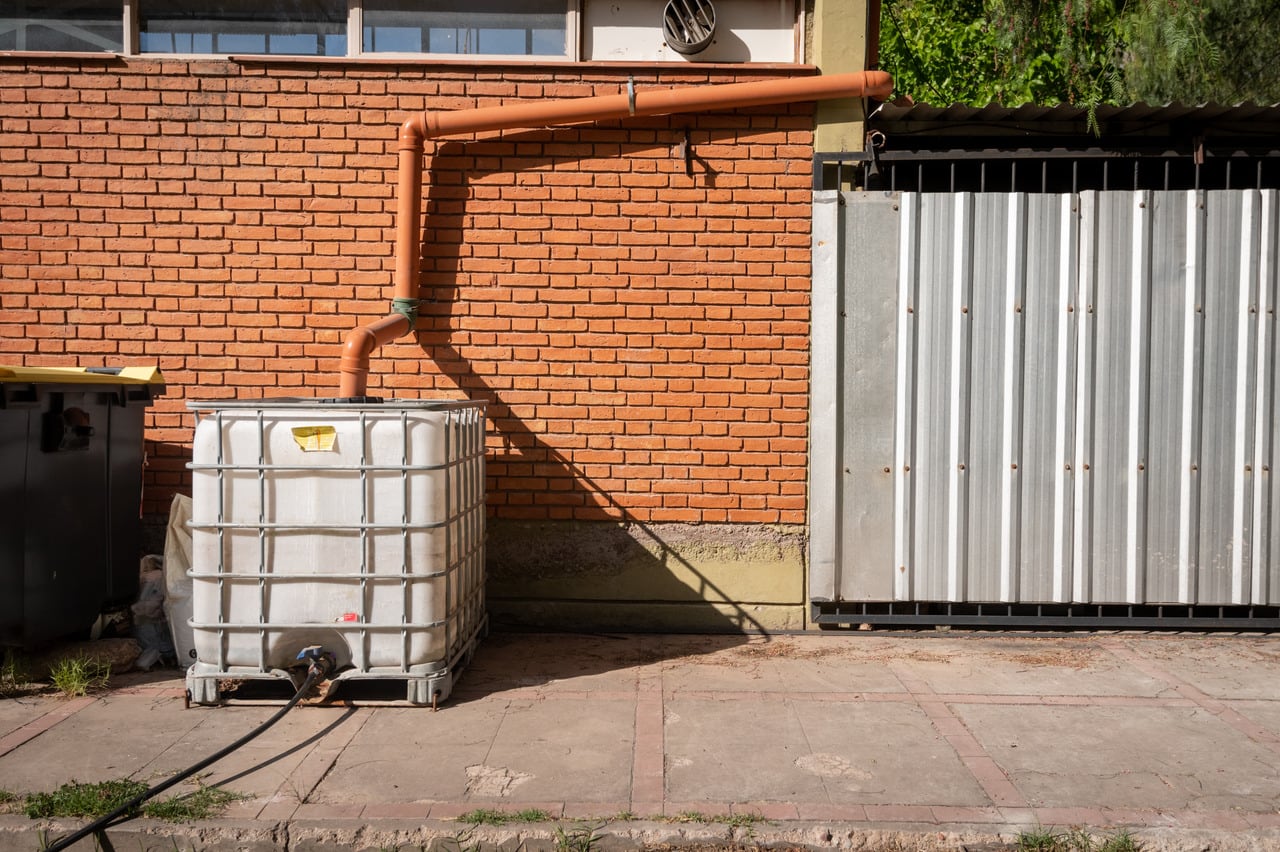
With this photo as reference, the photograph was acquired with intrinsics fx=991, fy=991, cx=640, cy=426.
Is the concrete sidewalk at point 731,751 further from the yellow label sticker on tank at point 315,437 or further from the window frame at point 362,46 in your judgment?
the window frame at point 362,46

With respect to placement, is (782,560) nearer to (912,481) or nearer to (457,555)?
(912,481)

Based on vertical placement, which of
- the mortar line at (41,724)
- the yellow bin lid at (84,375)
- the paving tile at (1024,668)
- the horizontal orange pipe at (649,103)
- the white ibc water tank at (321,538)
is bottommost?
the mortar line at (41,724)

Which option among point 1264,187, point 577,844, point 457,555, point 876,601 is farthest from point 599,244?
point 1264,187

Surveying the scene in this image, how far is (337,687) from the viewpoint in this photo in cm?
523

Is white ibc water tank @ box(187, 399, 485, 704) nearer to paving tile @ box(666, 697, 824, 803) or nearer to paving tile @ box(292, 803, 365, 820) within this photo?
paving tile @ box(292, 803, 365, 820)

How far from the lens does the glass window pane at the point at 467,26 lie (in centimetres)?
675

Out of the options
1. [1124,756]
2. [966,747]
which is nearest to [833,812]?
[966,747]

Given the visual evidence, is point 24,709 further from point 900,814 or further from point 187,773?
point 900,814

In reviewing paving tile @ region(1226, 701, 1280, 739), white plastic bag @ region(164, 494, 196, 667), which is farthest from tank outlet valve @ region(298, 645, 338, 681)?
paving tile @ region(1226, 701, 1280, 739)

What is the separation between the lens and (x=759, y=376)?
671 cm

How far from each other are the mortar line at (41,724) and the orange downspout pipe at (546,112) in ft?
9.09

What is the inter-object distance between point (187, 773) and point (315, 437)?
1664mm

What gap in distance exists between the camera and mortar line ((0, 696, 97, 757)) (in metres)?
4.69

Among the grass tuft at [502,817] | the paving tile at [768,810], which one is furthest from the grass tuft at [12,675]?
the paving tile at [768,810]
